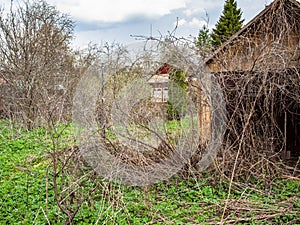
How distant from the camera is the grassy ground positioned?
154 inches

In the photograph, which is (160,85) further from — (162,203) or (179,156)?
(162,203)

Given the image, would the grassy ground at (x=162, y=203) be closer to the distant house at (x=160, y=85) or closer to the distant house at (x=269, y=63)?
the distant house at (x=269, y=63)

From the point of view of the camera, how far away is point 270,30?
6086mm

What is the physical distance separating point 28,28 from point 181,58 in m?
8.24

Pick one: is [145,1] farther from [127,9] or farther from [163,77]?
[163,77]

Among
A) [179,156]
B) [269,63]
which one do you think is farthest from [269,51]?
[179,156]

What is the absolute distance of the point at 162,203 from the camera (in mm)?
4535

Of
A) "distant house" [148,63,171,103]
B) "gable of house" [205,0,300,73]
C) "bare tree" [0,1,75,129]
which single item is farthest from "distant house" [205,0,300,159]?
"bare tree" [0,1,75,129]

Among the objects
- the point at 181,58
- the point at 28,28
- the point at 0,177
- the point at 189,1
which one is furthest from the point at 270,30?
the point at 28,28

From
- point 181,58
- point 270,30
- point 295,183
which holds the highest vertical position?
point 270,30

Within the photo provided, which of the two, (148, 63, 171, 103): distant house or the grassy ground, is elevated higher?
(148, 63, 171, 103): distant house

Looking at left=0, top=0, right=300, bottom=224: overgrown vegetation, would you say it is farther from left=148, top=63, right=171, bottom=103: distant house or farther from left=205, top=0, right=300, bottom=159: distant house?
left=148, top=63, right=171, bottom=103: distant house

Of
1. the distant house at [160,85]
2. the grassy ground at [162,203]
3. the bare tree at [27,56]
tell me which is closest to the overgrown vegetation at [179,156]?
the grassy ground at [162,203]

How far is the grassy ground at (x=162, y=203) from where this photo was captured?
12.8ft
